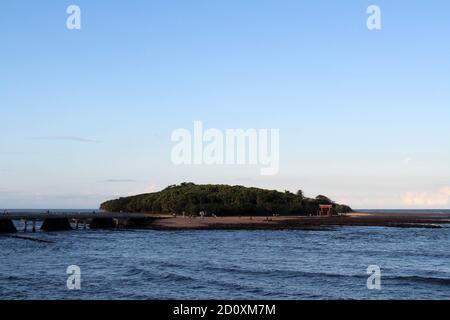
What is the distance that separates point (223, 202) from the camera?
17425 cm

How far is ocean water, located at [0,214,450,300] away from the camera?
110 ft

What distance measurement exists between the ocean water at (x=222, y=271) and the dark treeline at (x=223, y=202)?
9953 centimetres

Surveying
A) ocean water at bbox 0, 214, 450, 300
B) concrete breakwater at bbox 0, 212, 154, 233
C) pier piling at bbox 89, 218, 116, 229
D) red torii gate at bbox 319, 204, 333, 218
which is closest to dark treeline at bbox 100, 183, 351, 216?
red torii gate at bbox 319, 204, 333, 218

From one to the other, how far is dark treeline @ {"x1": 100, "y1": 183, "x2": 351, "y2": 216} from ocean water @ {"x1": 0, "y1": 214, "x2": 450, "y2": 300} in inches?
3919

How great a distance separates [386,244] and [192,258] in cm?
3098

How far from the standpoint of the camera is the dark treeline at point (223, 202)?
16738cm

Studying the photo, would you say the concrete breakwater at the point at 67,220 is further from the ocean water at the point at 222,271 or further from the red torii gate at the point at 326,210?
the red torii gate at the point at 326,210

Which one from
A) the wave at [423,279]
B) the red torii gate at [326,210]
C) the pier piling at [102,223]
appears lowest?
the wave at [423,279]

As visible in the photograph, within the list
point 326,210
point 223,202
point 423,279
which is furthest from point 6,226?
point 326,210

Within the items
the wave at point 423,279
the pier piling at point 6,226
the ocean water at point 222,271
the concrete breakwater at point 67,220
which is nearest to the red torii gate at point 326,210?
the concrete breakwater at point 67,220

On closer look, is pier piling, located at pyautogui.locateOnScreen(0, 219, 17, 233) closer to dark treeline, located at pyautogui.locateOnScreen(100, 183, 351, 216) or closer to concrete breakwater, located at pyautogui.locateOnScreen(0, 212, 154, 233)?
concrete breakwater, located at pyautogui.locateOnScreen(0, 212, 154, 233)

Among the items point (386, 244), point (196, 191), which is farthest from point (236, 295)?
point (196, 191)

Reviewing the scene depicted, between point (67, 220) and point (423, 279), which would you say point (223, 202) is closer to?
point (67, 220)

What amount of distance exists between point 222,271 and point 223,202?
131 m
